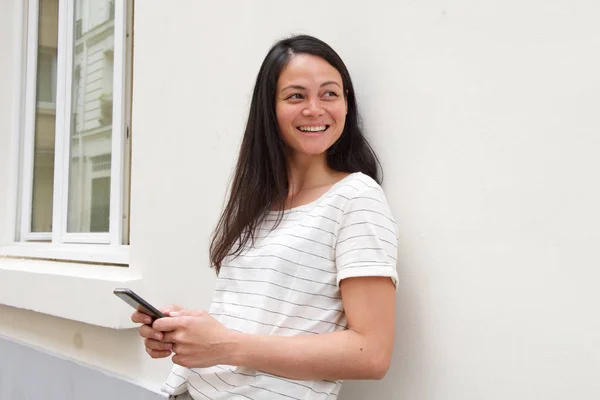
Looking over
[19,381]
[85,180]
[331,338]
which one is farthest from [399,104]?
[19,381]

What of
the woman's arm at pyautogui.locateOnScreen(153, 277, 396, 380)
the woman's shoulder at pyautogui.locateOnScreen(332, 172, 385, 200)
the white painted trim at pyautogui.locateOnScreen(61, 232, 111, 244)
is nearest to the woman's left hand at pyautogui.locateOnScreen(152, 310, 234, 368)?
the woman's arm at pyautogui.locateOnScreen(153, 277, 396, 380)

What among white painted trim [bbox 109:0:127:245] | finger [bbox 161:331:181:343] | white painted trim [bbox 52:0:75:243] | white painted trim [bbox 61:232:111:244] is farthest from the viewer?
→ white painted trim [bbox 52:0:75:243]

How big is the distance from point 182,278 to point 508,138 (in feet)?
4.29

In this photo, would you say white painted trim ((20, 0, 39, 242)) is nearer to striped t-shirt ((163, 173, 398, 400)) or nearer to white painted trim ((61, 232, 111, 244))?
Answer: white painted trim ((61, 232, 111, 244))

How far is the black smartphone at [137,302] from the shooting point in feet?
3.42

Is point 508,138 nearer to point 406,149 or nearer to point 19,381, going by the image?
point 406,149

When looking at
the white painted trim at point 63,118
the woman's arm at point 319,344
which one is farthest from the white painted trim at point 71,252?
the woman's arm at point 319,344

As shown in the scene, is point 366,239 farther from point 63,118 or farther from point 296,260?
point 63,118

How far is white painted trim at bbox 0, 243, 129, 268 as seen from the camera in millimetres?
2467

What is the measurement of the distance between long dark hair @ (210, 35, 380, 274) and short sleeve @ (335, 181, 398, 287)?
19 centimetres

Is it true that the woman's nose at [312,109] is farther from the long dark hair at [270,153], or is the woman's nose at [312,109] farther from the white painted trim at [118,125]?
the white painted trim at [118,125]

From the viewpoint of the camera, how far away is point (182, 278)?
6.57 ft

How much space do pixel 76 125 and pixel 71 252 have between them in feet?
2.54

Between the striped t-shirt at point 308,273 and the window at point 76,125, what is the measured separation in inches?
58.2
